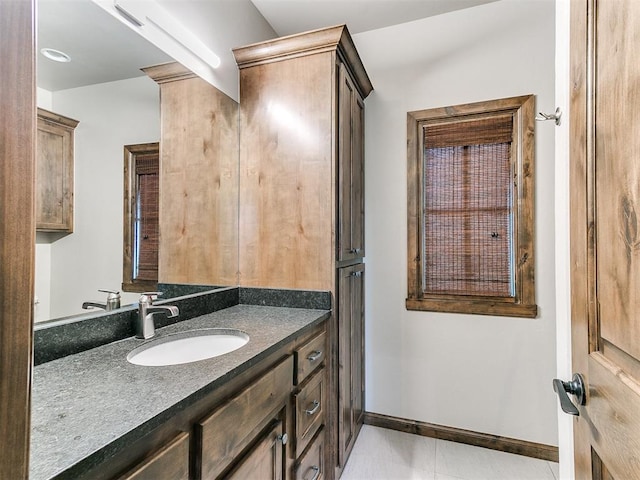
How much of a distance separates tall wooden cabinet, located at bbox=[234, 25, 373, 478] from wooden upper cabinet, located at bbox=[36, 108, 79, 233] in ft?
2.97

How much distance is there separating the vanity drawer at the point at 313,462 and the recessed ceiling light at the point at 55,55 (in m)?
1.67

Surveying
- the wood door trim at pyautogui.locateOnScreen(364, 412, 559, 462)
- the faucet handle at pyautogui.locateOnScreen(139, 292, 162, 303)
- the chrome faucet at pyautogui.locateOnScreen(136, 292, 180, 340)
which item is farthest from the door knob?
→ the wood door trim at pyautogui.locateOnScreen(364, 412, 559, 462)

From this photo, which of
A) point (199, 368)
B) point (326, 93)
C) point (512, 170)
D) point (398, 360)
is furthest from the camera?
point (398, 360)

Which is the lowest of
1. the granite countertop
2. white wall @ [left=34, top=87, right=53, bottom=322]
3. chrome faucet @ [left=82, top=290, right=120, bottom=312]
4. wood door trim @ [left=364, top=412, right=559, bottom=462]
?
wood door trim @ [left=364, top=412, right=559, bottom=462]

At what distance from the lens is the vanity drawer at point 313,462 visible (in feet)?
4.41

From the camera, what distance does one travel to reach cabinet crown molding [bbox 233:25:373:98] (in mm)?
1688

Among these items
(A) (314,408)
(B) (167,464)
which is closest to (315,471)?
(A) (314,408)

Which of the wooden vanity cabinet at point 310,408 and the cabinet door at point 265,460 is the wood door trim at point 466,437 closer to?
the wooden vanity cabinet at point 310,408

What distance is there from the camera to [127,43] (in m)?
1.29

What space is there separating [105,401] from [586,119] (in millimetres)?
1248

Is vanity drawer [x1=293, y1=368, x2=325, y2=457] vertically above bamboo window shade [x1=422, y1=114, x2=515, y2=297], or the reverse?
bamboo window shade [x1=422, y1=114, x2=515, y2=297]

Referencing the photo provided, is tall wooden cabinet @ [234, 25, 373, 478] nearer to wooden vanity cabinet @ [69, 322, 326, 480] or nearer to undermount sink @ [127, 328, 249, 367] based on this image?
wooden vanity cabinet @ [69, 322, 326, 480]

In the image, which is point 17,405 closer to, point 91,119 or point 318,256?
point 91,119

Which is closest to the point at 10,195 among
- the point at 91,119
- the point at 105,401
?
the point at 105,401
